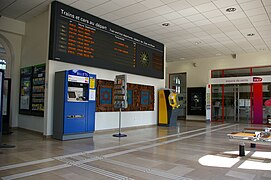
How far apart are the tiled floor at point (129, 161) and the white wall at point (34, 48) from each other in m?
1.47

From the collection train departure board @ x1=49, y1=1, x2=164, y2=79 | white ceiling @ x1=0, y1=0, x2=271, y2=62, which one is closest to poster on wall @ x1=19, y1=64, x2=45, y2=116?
train departure board @ x1=49, y1=1, x2=164, y2=79

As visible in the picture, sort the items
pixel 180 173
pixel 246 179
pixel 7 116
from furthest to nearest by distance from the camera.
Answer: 1. pixel 7 116
2. pixel 180 173
3. pixel 246 179

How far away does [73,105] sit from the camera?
5.70 meters

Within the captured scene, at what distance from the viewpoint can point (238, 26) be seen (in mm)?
7629

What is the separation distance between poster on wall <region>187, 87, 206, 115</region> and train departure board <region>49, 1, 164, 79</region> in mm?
4740

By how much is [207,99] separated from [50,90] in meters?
9.05

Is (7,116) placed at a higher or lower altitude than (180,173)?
higher

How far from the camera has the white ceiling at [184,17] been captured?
19.7 ft

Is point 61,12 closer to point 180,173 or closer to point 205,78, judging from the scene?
point 180,173

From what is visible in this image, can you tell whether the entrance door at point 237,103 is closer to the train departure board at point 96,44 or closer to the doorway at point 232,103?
the doorway at point 232,103

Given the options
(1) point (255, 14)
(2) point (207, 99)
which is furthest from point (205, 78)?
(1) point (255, 14)

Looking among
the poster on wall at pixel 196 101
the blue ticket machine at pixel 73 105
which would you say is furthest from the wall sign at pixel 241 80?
the blue ticket machine at pixel 73 105

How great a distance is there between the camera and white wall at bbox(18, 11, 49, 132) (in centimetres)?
643

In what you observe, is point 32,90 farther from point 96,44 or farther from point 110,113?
point 110,113
